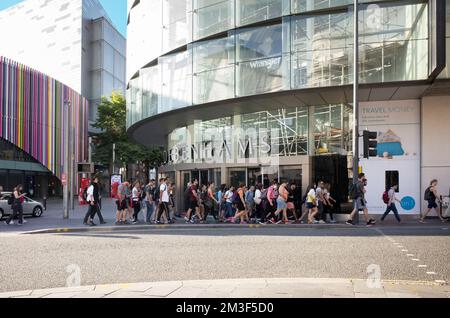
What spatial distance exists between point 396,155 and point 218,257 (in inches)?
507

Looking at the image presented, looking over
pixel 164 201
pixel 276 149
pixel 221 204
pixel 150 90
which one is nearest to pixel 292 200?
pixel 221 204

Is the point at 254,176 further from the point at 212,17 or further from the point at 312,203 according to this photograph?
the point at 212,17

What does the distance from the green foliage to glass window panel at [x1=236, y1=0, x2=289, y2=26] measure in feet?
92.7

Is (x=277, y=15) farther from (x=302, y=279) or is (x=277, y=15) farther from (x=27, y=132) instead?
(x=27, y=132)

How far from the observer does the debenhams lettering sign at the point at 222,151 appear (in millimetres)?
22922

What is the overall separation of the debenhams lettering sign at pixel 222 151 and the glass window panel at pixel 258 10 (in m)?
5.52

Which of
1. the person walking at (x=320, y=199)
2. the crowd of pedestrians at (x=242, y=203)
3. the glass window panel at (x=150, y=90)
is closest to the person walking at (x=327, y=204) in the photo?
the crowd of pedestrians at (x=242, y=203)

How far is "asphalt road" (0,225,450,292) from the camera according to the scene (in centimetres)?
758

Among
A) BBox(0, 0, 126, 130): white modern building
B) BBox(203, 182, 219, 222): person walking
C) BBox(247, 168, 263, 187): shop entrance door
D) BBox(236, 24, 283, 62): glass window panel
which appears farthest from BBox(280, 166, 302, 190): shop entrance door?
BBox(0, 0, 126, 130): white modern building

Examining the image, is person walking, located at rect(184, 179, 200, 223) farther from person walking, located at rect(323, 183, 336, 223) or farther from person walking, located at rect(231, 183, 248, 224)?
person walking, located at rect(323, 183, 336, 223)

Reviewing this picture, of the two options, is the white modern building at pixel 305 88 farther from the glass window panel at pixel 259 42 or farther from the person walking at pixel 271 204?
the person walking at pixel 271 204

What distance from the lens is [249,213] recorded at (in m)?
19.6
